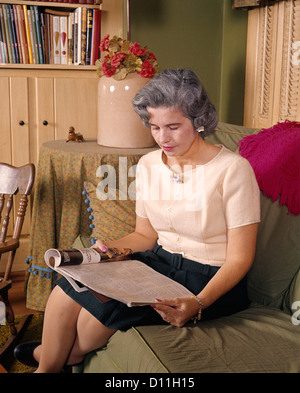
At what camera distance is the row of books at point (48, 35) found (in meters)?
2.83

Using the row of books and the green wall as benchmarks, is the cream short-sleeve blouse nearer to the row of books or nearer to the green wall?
the row of books

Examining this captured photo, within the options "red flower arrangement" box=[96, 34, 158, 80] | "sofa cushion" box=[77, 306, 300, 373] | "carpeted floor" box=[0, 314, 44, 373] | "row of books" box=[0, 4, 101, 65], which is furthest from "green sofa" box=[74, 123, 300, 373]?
"row of books" box=[0, 4, 101, 65]

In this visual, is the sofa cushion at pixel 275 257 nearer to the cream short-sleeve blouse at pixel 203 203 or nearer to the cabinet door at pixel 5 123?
the cream short-sleeve blouse at pixel 203 203

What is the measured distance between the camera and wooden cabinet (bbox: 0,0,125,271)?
2.91 m

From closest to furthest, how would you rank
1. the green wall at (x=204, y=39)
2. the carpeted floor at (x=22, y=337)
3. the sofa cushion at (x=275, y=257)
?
the sofa cushion at (x=275, y=257) < the carpeted floor at (x=22, y=337) < the green wall at (x=204, y=39)

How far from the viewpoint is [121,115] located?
2.33 m

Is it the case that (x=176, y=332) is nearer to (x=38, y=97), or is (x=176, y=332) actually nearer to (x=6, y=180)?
(x=6, y=180)

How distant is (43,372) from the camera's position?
4.98 ft

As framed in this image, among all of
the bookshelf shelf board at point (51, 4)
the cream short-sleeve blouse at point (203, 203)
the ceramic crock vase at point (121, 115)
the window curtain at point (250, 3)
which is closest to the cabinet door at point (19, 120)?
the bookshelf shelf board at point (51, 4)

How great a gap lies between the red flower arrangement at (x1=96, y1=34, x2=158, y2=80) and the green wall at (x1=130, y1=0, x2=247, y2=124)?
0.89m

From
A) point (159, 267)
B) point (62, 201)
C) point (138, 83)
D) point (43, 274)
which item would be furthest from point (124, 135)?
point (159, 267)

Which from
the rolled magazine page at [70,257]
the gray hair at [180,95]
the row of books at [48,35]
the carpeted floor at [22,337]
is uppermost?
the row of books at [48,35]

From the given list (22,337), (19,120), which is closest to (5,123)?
(19,120)

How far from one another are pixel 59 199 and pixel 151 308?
1090 millimetres
